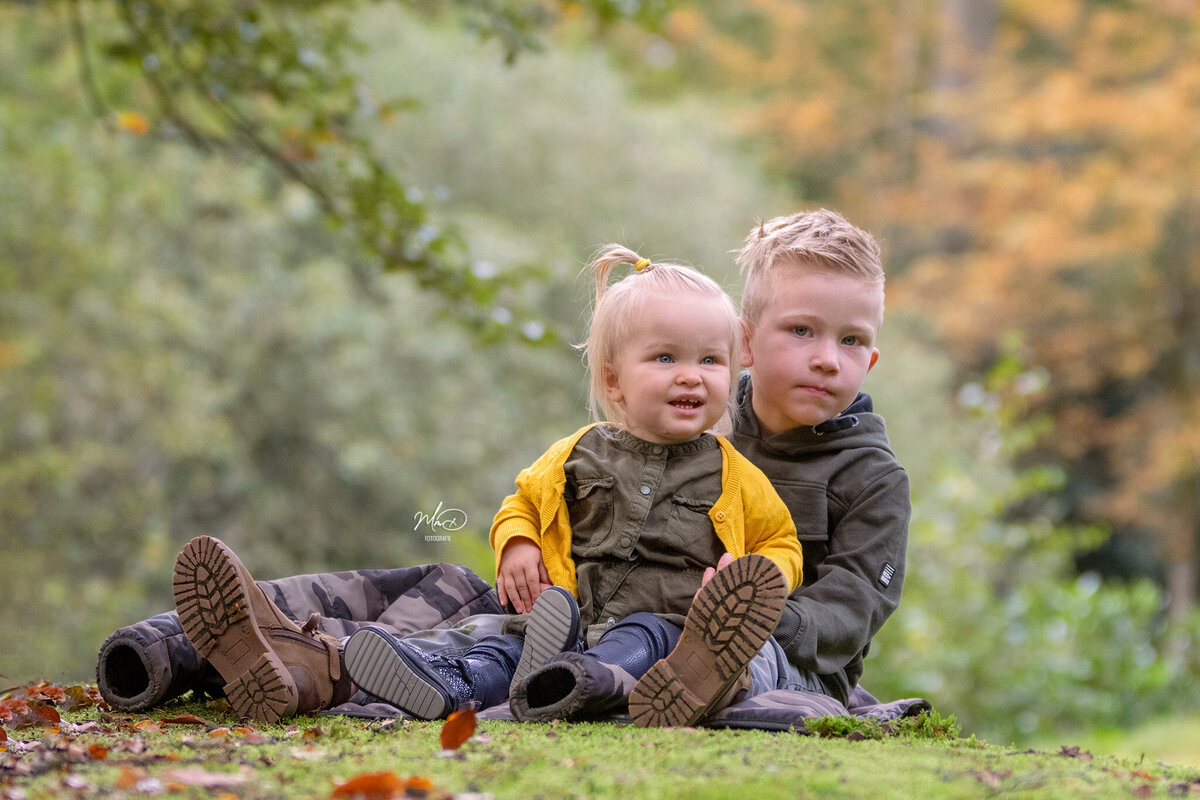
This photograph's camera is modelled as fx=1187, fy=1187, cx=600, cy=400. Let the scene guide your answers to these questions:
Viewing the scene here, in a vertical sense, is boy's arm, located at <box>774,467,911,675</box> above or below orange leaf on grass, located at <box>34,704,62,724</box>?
above

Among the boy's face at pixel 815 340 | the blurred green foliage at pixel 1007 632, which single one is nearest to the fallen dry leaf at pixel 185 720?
the boy's face at pixel 815 340

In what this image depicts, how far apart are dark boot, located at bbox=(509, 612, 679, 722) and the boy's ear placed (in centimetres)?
83

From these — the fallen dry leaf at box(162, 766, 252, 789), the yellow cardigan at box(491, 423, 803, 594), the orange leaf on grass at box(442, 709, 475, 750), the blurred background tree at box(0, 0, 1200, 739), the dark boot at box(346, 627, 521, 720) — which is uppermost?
the blurred background tree at box(0, 0, 1200, 739)

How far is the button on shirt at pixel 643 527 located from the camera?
107 inches

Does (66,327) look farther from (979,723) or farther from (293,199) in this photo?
(979,723)

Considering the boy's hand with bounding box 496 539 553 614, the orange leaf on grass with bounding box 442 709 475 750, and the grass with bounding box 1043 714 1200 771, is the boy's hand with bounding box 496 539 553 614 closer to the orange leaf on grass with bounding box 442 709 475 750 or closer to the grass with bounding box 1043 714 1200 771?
the orange leaf on grass with bounding box 442 709 475 750

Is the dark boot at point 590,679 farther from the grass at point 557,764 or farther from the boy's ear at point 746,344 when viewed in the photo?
the boy's ear at point 746,344

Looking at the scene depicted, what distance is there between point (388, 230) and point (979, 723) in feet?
14.1

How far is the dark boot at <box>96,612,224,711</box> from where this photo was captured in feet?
8.67

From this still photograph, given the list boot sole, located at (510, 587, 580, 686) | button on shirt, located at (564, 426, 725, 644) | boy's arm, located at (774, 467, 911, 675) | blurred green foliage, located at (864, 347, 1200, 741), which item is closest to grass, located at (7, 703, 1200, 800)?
boot sole, located at (510, 587, 580, 686)

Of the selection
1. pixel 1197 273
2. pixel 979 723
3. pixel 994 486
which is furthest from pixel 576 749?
pixel 1197 273

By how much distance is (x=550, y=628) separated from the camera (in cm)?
250

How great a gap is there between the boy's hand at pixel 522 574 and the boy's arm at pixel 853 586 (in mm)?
574

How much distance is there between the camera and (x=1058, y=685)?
6938 millimetres
